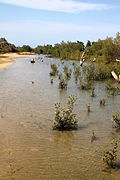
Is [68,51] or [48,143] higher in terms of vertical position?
[68,51]

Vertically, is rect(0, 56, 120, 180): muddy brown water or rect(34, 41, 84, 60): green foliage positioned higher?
rect(34, 41, 84, 60): green foliage

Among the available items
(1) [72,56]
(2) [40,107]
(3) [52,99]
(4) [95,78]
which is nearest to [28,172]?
(2) [40,107]

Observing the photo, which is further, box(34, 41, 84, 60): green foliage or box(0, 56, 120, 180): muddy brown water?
box(34, 41, 84, 60): green foliage

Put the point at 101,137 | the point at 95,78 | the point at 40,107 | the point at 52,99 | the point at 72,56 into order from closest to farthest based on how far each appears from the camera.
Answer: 1. the point at 101,137
2. the point at 40,107
3. the point at 52,99
4. the point at 95,78
5. the point at 72,56

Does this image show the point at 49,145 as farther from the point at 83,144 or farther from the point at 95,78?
the point at 95,78

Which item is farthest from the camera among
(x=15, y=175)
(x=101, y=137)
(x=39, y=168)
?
(x=101, y=137)

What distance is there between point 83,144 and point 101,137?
1070mm

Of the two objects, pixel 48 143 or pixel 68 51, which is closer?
pixel 48 143

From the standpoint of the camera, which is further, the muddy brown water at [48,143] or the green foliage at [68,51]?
the green foliage at [68,51]

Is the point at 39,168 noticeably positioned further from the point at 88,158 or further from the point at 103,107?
the point at 103,107

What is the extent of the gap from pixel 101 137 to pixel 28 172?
3.79 metres

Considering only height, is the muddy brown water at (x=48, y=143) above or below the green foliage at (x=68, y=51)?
below

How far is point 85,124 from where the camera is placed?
1209 cm

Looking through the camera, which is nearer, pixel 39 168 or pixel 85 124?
pixel 39 168
